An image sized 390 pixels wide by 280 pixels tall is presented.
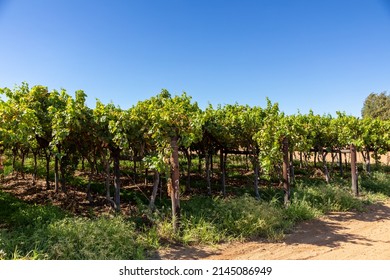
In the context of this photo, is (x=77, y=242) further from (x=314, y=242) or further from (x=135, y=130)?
(x=314, y=242)

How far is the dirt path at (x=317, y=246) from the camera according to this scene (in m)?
5.44

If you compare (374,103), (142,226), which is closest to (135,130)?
(142,226)

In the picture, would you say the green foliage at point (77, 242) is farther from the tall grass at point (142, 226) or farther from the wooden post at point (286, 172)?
the wooden post at point (286, 172)

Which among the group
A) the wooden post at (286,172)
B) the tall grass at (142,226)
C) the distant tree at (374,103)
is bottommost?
the tall grass at (142,226)

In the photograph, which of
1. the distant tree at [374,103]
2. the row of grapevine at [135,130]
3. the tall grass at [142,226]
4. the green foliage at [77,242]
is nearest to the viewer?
the green foliage at [77,242]

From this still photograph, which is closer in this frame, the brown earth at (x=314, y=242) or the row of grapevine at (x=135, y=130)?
the brown earth at (x=314, y=242)

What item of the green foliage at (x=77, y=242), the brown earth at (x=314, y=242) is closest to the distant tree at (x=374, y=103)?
the brown earth at (x=314, y=242)

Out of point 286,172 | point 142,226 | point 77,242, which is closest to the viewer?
point 77,242

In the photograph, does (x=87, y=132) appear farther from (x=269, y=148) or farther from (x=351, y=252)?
(x=351, y=252)

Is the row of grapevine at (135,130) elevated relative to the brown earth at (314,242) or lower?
elevated

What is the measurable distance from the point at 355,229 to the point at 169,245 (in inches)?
202

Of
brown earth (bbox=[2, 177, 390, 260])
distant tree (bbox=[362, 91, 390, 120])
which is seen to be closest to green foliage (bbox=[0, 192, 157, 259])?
brown earth (bbox=[2, 177, 390, 260])

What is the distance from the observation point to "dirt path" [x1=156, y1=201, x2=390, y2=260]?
5.44 meters

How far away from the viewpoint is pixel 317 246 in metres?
6.03
